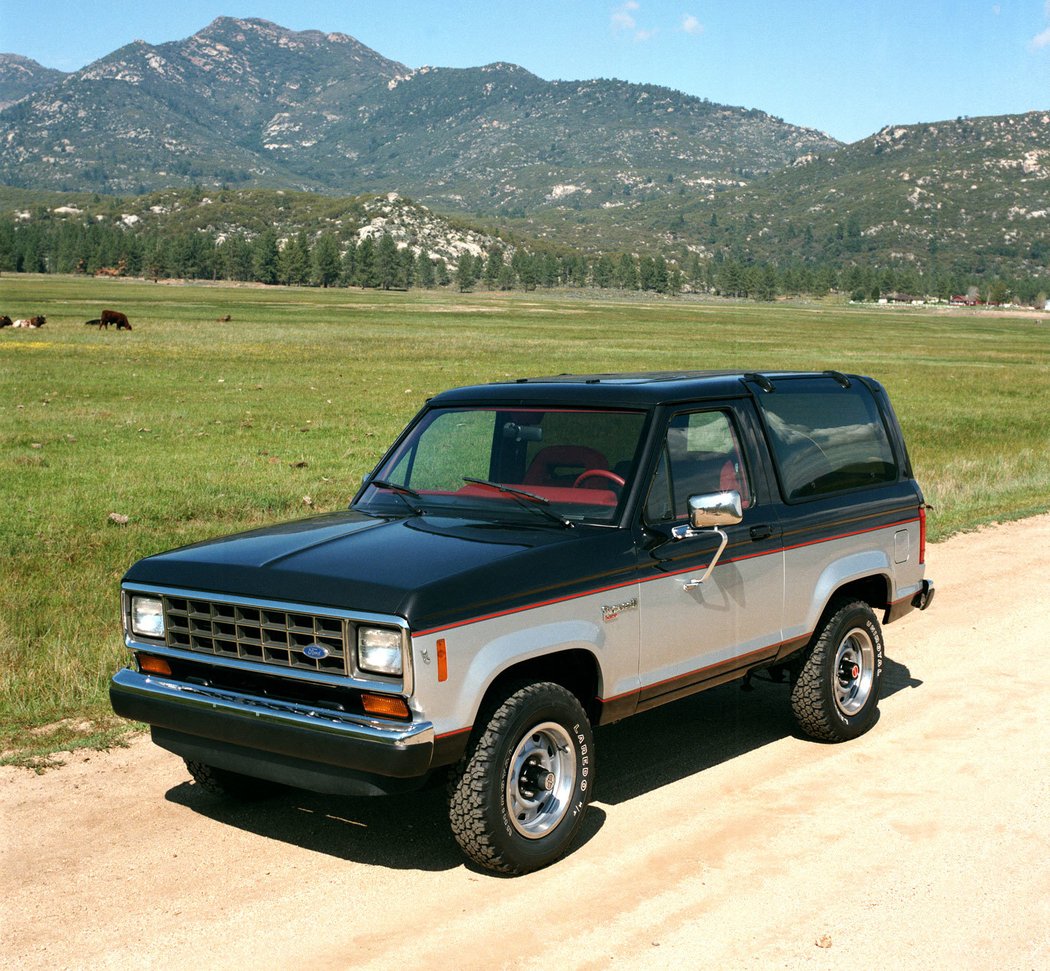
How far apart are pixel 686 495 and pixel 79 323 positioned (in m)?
55.5

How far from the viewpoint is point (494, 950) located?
4621mm

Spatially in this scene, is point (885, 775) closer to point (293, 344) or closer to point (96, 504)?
point (96, 504)

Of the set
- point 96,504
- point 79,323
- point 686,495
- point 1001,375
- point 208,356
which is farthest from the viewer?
point 79,323

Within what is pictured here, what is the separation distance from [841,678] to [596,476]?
224cm

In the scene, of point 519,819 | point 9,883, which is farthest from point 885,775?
point 9,883

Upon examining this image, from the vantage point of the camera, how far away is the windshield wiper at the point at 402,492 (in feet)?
20.8

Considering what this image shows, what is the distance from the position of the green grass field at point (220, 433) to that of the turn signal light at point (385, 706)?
9.36 ft

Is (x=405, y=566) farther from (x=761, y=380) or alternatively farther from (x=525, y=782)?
(x=761, y=380)

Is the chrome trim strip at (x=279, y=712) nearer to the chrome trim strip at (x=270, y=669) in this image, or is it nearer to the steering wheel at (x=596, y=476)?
the chrome trim strip at (x=270, y=669)

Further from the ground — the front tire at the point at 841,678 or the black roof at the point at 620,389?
the black roof at the point at 620,389

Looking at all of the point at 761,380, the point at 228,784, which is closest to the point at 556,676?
the point at 228,784

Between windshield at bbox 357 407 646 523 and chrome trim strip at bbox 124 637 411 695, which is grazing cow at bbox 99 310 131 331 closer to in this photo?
windshield at bbox 357 407 646 523

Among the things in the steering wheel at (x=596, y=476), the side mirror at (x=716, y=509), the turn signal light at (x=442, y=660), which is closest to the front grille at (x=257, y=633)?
the turn signal light at (x=442, y=660)

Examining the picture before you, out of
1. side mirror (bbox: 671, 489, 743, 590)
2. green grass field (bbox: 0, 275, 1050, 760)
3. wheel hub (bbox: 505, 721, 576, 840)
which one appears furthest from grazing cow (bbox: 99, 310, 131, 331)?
wheel hub (bbox: 505, 721, 576, 840)
